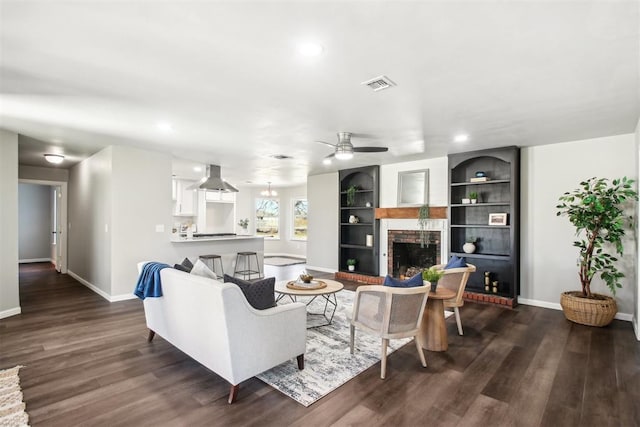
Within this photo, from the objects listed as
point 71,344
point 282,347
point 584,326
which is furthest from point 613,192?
point 71,344

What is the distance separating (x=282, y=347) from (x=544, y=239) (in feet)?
14.9

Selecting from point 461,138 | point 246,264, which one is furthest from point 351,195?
point 461,138

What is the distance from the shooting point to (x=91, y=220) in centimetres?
608

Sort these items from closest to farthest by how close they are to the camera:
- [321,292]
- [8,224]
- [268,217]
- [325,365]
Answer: [325,365] < [321,292] < [8,224] < [268,217]

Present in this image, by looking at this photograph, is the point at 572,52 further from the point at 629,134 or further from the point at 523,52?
the point at 629,134

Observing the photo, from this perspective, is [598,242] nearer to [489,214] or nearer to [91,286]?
[489,214]

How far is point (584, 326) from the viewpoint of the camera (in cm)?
419

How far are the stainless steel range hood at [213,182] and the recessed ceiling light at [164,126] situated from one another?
2.65 metres

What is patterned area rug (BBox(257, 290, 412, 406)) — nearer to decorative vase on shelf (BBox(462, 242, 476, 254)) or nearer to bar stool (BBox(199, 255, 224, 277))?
decorative vase on shelf (BBox(462, 242, 476, 254))

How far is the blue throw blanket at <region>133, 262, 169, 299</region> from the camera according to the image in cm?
318

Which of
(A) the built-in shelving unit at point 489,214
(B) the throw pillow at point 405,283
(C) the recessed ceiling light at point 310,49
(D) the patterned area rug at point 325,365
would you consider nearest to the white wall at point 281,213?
(A) the built-in shelving unit at point 489,214

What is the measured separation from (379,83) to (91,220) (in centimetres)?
595

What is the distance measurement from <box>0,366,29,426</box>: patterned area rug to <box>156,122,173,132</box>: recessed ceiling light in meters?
2.83

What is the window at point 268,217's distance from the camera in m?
11.7
